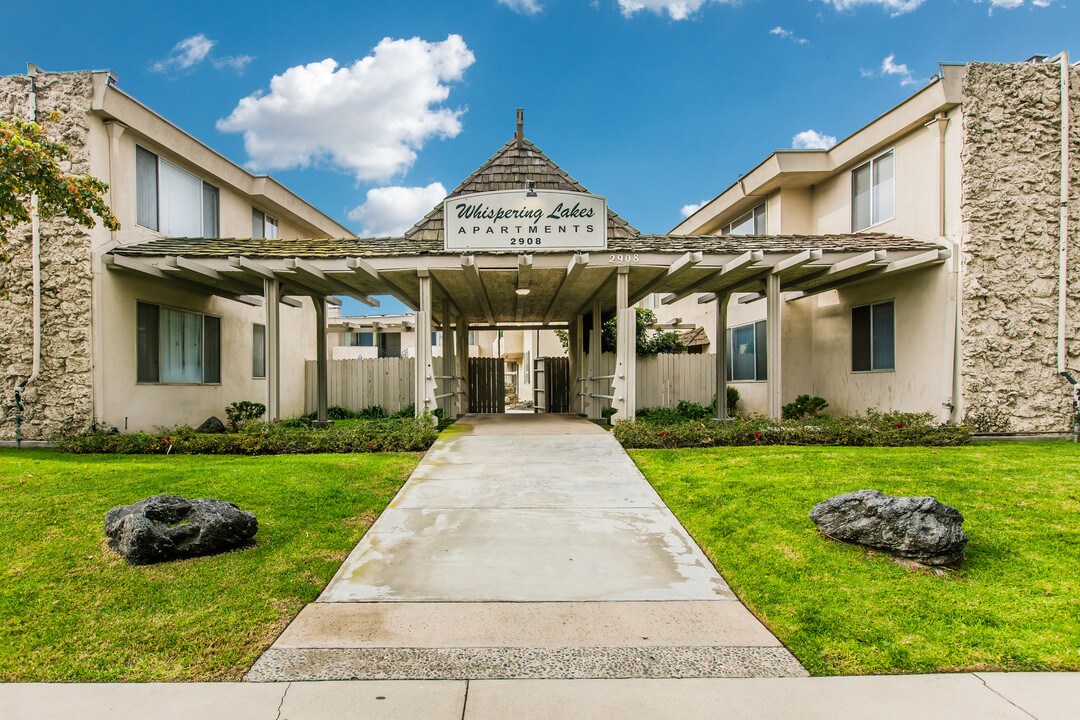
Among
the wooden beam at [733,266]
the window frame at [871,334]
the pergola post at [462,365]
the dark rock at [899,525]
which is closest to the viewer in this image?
the dark rock at [899,525]

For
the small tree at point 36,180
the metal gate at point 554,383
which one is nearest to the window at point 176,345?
the small tree at point 36,180

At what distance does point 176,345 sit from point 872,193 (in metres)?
14.7

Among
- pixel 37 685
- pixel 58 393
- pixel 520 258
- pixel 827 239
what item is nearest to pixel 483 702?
pixel 37 685

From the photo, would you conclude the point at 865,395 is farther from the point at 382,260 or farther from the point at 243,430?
the point at 243,430

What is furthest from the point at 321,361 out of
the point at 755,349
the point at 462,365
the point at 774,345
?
the point at 755,349

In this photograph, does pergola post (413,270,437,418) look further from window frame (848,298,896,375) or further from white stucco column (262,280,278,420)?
window frame (848,298,896,375)

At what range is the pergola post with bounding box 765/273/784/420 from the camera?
1082 cm

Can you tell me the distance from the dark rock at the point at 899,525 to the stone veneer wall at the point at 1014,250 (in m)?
6.85

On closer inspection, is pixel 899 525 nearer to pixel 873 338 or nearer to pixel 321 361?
pixel 873 338

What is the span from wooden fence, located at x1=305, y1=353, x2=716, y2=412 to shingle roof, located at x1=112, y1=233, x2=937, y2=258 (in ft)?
14.4

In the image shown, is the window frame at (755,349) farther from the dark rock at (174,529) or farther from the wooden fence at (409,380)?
the dark rock at (174,529)

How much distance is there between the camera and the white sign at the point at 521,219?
10.6 meters

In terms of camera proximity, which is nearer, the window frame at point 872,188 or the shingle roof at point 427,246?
the shingle roof at point 427,246

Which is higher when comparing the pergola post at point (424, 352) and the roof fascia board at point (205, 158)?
the roof fascia board at point (205, 158)
